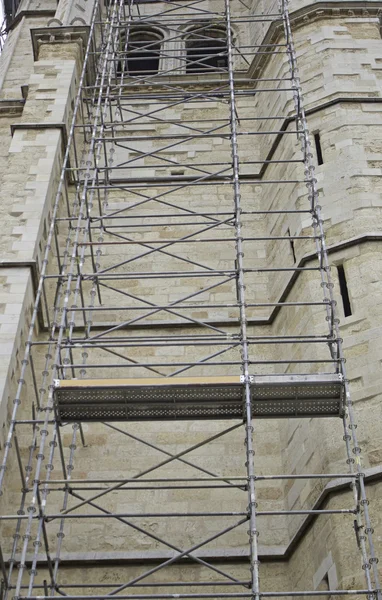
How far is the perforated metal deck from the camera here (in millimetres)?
10133

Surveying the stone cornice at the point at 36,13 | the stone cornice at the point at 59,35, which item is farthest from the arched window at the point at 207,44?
the stone cornice at the point at 59,35

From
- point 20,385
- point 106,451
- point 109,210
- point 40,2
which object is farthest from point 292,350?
point 40,2

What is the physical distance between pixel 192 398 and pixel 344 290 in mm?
2660

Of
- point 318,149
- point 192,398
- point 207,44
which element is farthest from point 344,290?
point 207,44

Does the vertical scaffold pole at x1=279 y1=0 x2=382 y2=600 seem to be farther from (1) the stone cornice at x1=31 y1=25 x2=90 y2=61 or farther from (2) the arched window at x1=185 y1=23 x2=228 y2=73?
(2) the arched window at x1=185 y1=23 x2=228 y2=73

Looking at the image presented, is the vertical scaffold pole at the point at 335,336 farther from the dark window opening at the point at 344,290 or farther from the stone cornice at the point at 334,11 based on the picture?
the stone cornice at the point at 334,11

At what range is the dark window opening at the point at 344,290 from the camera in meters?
12.1

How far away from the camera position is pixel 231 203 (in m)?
15.7

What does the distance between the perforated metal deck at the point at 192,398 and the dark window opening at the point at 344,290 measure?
1.90m

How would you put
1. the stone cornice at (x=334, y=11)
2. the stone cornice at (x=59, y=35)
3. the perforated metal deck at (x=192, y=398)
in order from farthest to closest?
1. the stone cornice at (x=59, y=35)
2. the stone cornice at (x=334, y=11)
3. the perforated metal deck at (x=192, y=398)

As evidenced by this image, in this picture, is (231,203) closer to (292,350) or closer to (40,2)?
(292,350)

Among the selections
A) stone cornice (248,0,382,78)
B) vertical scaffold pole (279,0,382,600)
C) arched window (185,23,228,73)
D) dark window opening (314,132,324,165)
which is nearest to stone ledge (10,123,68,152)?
vertical scaffold pole (279,0,382,600)

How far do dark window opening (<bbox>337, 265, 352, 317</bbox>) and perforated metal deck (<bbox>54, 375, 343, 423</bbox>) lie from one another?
1.90m

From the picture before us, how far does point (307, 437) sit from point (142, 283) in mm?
3723
